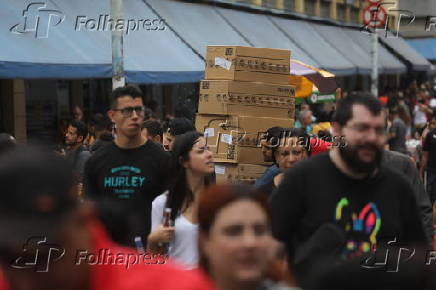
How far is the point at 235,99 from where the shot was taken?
915 cm

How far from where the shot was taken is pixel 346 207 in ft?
13.2

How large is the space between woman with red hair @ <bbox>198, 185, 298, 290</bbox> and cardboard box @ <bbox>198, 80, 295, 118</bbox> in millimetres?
6250

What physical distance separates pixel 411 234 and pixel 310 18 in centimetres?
2776

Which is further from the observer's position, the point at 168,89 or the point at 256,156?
the point at 168,89

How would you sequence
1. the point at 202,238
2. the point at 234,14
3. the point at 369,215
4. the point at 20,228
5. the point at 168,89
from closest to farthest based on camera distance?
the point at 20,228, the point at 202,238, the point at 369,215, the point at 168,89, the point at 234,14

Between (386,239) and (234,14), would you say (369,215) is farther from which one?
(234,14)

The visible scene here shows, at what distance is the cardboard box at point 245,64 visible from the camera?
30.3 feet

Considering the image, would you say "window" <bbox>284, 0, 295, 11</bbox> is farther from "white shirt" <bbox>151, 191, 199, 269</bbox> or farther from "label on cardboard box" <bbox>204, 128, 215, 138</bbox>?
"white shirt" <bbox>151, 191, 199, 269</bbox>

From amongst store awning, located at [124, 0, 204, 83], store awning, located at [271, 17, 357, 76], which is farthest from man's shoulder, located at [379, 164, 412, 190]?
store awning, located at [271, 17, 357, 76]

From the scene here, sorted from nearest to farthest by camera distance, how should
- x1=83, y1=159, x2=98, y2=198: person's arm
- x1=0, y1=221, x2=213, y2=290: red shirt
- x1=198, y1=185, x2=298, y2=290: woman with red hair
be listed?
x1=0, y1=221, x2=213, y2=290: red shirt, x1=198, y1=185, x2=298, y2=290: woman with red hair, x1=83, y1=159, x2=98, y2=198: person's arm

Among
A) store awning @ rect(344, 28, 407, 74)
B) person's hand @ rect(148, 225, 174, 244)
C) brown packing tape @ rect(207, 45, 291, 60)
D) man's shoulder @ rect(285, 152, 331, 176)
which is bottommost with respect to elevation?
person's hand @ rect(148, 225, 174, 244)

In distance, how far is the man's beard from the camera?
398 cm

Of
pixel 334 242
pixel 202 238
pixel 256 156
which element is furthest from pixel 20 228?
pixel 256 156

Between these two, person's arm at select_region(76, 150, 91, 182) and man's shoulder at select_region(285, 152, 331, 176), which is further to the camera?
person's arm at select_region(76, 150, 91, 182)
